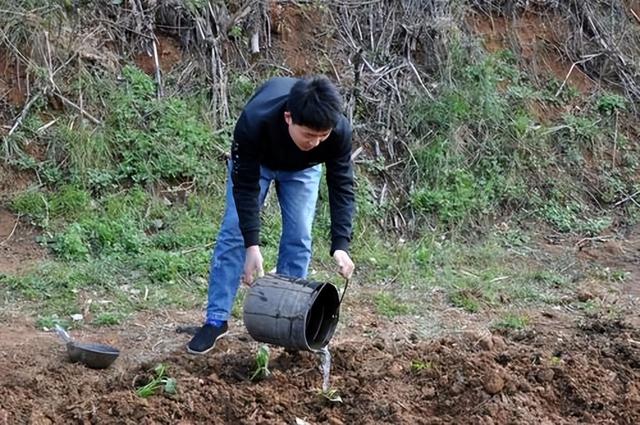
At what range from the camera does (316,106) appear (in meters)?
3.54

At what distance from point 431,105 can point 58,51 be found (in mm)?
2949

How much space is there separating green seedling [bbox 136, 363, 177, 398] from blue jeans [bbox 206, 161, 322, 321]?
23.0 inches

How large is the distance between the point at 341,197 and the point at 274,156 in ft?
1.15

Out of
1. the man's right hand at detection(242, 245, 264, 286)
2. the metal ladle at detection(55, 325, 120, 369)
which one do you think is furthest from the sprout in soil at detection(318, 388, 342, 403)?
the metal ladle at detection(55, 325, 120, 369)

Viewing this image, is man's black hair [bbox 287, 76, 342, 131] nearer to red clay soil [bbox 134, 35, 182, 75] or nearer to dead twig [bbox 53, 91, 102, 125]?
dead twig [bbox 53, 91, 102, 125]

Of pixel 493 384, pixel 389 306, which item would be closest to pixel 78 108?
pixel 389 306

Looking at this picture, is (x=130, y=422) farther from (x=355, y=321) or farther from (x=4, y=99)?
(x=4, y=99)

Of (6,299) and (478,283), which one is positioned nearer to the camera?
(6,299)

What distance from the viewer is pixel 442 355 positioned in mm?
4551

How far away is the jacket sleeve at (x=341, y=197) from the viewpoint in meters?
4.08

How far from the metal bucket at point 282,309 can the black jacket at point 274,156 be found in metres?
0.24

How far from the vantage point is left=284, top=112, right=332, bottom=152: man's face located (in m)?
3.66

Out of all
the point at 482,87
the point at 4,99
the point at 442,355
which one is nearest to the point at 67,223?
the point at 4,99

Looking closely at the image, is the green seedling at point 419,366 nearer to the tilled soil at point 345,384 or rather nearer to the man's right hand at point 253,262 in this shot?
the tilled soil at point 345,384
